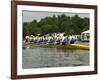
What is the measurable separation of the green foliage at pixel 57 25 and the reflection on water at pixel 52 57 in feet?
0.62

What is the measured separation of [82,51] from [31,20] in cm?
64

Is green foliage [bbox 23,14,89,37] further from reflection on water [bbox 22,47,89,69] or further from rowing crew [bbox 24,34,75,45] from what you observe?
reflection on water [bbox 22,47,89,69]

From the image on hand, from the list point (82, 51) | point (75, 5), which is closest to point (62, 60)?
point (82, 51)

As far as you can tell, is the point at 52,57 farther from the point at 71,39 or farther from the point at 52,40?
the point at 71,39

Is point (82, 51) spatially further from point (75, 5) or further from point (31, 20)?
point (31, 20)

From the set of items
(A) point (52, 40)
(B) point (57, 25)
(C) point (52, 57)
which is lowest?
(C) point (52, 57)

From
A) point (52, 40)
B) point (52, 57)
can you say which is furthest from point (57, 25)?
point (52, 57)

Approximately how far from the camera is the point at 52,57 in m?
2.16

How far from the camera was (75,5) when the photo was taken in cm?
221

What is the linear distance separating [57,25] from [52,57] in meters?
0.33

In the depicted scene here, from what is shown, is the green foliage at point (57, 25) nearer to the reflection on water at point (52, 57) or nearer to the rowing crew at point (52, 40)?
the rowing crew at point (52, 40)

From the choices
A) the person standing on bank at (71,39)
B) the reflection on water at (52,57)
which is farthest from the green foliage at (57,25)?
the reflection on water at (52,57)

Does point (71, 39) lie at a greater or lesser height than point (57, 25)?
lesser

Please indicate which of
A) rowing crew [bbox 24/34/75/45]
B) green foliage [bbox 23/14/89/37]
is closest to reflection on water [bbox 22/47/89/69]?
rowing crew [bbox 24/34/75/45]
